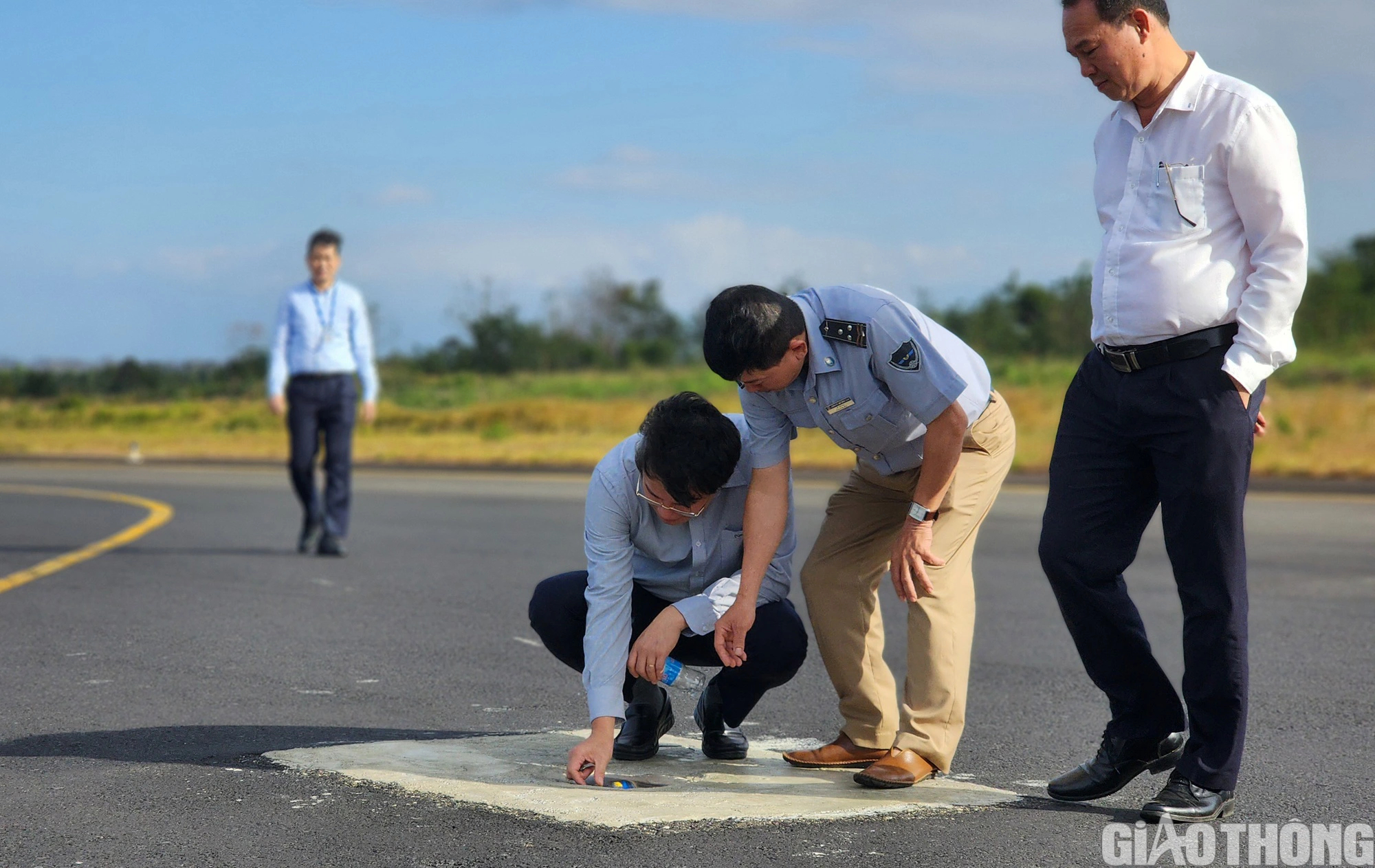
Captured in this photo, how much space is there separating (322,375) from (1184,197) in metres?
7.14

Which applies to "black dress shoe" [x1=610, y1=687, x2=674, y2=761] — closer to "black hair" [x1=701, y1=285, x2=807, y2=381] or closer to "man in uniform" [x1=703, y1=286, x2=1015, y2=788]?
"man in uniform" [x1=703, y1=286, x2=1015, y2=788]

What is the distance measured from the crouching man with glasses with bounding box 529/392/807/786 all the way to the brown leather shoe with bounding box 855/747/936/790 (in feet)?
1.60

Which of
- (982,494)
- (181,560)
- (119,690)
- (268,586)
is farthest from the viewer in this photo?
(181,560)

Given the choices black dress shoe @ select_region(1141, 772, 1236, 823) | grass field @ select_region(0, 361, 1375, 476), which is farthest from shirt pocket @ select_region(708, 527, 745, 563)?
grass field @ select_region(0, 361, 1375, 476)

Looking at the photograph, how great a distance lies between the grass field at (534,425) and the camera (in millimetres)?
23812

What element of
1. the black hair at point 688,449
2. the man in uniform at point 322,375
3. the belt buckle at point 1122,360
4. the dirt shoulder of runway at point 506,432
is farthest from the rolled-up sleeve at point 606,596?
the dirt shoulder of runway at point 506,432

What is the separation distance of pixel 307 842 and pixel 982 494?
2.14 meters

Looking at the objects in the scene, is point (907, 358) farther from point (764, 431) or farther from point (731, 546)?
point (731, 546)

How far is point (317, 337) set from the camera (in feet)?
31.8

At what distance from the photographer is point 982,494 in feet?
14.0

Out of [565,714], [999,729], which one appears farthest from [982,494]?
[565,714]

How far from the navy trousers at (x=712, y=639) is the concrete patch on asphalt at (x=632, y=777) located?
22cm

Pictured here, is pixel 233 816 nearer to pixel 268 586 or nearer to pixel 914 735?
pixel 914 735

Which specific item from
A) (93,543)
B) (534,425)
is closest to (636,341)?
(534,425)
